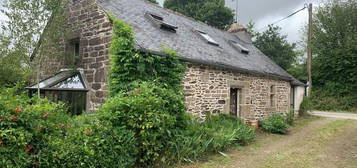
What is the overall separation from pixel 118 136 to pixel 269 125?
24.2ft

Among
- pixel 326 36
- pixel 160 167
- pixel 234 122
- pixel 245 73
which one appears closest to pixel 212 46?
pixel 245 73

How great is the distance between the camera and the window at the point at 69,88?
23.0ft

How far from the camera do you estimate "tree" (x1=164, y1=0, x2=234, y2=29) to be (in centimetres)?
2362

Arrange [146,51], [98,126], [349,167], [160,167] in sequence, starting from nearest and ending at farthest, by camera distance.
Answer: [98,126] → [160,167] → [349,167] → [146,51]

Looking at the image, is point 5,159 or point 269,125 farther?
point 269,125

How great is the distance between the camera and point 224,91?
866 cm

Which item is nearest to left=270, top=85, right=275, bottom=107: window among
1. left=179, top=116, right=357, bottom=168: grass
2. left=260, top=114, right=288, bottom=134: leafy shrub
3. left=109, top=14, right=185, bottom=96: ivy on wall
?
left=260, top=114, right=288, bottom=134: leafy shrub

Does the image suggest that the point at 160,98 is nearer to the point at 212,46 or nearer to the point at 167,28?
the point at 167,28

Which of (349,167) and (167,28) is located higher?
(167,28)

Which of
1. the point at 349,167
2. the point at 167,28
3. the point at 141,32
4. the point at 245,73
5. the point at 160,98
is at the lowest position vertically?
the point at 349,167

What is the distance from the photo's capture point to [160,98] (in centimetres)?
471

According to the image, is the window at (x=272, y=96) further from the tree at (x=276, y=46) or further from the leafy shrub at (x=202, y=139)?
the tree at (x=276, y=46)

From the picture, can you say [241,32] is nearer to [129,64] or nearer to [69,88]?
[129,64]

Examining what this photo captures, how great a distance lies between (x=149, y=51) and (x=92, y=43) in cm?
231
